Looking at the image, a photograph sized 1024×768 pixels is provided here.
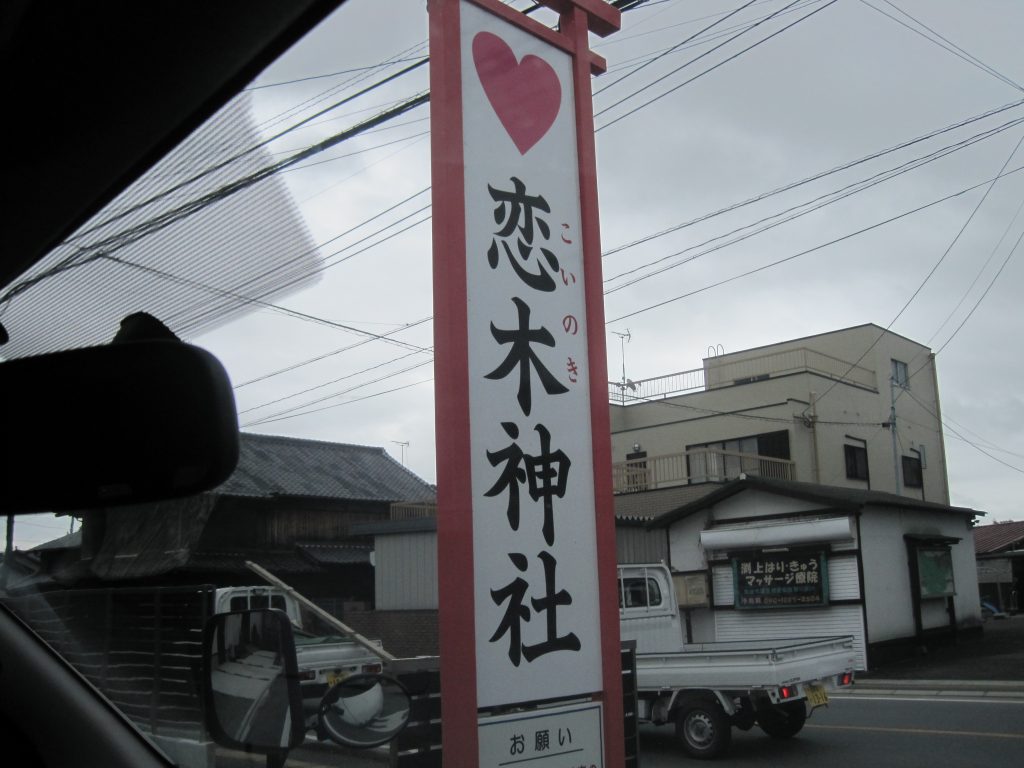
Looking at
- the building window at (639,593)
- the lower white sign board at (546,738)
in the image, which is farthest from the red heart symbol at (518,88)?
the building window at (639,593)

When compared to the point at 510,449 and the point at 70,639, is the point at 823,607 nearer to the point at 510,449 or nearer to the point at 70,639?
the point at 510,449

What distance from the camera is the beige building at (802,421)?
23969 millimetres

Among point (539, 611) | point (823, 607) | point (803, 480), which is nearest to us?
point (539, 611)

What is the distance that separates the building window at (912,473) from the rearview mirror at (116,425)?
28997 millimetres

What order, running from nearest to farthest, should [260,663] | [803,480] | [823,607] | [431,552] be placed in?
[260,663] → [431,552] → [823,607] → [803,480]

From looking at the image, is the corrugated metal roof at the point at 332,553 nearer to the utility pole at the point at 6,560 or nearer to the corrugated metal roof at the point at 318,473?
the corrugated metal roof at the point at 318,473

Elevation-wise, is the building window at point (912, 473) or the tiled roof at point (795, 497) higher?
the building window at point (912, 473)

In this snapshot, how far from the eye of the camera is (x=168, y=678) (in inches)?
78.6

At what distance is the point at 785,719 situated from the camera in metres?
9.84

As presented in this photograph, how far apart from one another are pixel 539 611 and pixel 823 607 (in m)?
15.4

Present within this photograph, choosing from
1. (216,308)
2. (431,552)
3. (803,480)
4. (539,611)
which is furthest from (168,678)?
(803,480)

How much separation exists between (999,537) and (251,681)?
37893 mm

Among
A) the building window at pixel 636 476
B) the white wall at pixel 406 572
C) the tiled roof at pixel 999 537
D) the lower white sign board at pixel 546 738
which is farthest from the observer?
the tiled roof at pixel 999 537

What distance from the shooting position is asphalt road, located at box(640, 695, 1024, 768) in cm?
850
